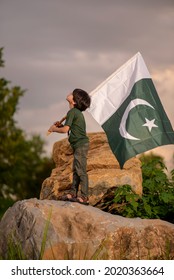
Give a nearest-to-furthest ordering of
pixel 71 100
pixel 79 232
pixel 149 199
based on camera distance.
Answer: pixel 79 232 → pixel 71 100 → pixel 149 199

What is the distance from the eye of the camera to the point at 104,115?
9.41 meters

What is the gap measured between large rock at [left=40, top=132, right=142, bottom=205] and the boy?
1373mm

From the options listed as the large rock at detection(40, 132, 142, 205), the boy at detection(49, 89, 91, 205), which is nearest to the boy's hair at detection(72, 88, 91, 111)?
the boy at detection(49, 89, 91, 205)

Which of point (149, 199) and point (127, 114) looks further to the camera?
point (149, 199)

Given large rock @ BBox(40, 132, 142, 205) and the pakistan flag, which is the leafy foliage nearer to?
large rock @ BBox(40, 132, 142, 205)

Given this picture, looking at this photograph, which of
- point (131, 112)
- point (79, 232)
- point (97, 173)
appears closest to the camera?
point (79, 232)

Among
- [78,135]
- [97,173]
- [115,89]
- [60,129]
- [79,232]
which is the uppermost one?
[115,89]

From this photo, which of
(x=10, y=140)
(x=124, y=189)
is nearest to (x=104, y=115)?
(x=124, y=189)

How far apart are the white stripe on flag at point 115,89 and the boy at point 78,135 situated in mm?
178

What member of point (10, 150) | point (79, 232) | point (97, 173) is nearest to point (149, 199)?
point (97, 173)

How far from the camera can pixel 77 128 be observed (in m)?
9.43

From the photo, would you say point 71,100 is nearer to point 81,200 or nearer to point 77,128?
point 77,128

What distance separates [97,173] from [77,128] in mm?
1892
